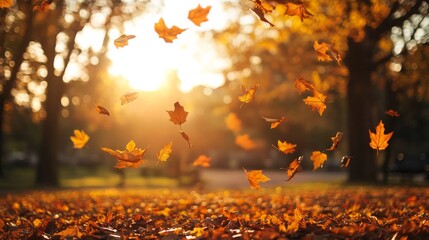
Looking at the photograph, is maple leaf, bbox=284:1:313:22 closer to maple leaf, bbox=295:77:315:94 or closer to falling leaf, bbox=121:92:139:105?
maple leaf, bbox=295:77:315:94

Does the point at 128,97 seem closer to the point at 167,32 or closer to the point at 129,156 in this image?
the point at 129,156

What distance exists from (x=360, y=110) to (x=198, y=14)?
16765 mm

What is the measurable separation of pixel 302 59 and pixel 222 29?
10.5 feet

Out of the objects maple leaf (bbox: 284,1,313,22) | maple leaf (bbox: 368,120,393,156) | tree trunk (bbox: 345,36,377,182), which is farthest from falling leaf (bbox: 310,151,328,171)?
tree trunk (bbox: 345,36,377,182)

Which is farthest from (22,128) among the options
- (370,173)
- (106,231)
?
(106,231)

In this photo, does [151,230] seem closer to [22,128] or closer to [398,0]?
[398,0]

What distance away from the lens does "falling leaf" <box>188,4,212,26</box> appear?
4664 mm

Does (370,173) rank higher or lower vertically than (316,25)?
lower

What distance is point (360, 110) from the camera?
20.5 m

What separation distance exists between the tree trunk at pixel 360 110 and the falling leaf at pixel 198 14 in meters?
15.6

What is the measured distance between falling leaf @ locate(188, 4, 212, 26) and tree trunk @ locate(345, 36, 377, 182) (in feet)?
51.3

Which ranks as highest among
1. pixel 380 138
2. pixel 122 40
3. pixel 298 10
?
pixel 298 10

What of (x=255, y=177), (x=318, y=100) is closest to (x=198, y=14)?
(x=318, y=100)

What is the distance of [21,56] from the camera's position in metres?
15.2
